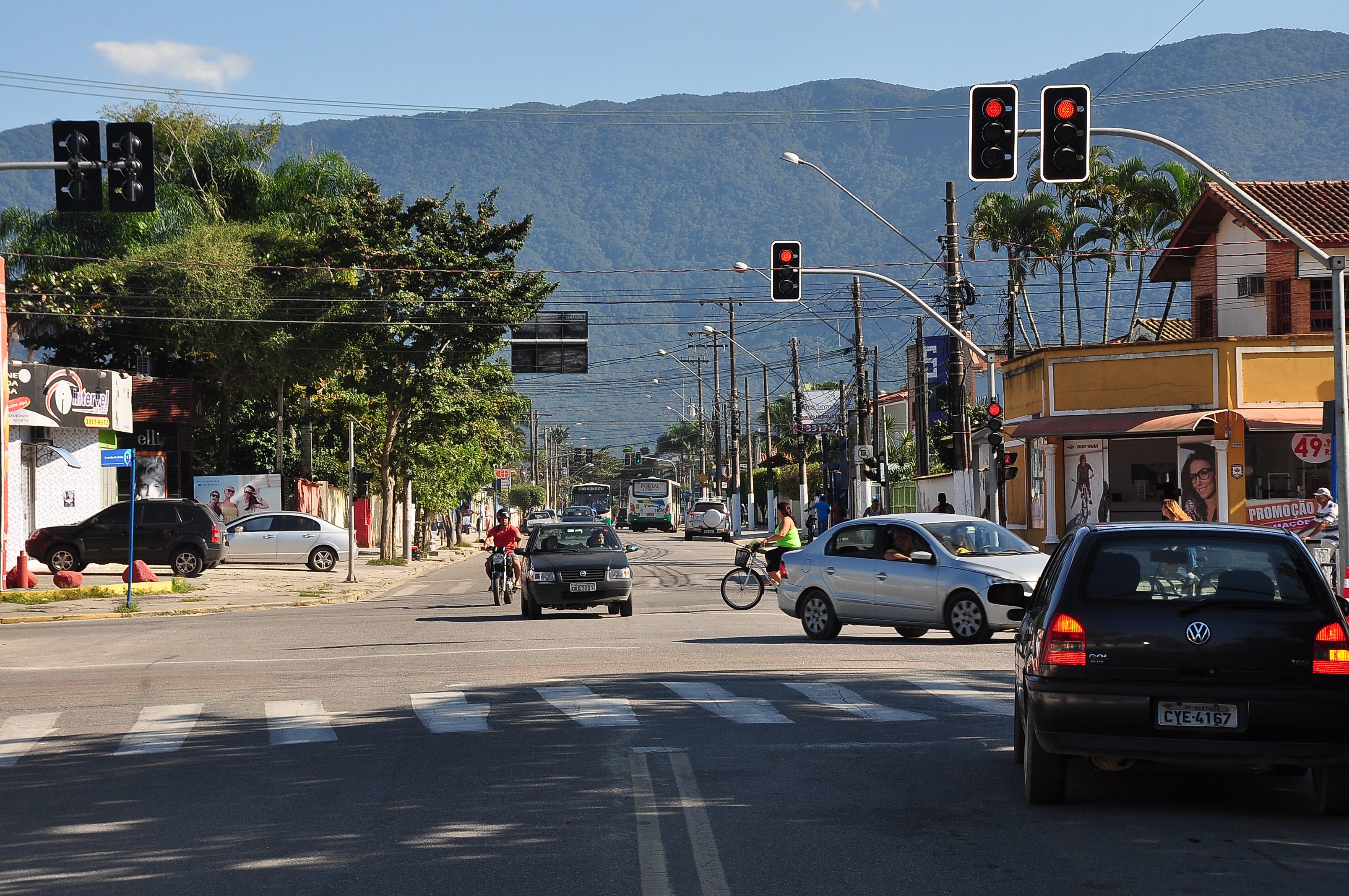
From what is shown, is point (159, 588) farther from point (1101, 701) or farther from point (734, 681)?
point (1101, 701)

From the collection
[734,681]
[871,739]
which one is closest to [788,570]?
[734,681]

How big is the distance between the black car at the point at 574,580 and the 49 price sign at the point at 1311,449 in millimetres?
11800

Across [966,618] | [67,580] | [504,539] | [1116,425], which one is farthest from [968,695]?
[1116,425]

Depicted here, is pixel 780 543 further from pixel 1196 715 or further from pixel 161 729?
pixel 1196 715

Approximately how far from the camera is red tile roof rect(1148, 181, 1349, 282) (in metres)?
38.1

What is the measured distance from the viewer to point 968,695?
1298 centimetres

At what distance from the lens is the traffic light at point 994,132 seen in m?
17.3

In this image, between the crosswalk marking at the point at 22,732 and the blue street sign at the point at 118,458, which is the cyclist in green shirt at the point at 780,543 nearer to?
the blue street sign at the point at 118,458

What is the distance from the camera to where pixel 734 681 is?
46.6 ft

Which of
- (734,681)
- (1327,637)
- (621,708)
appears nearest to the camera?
(1327,637)

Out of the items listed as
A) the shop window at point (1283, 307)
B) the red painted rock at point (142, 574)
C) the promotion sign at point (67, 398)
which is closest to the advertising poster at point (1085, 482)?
the shop window at point (1283, 307)

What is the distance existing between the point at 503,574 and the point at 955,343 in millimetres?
10473

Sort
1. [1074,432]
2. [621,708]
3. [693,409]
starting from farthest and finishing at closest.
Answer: [693,409] < [1074,432] < [621,708]

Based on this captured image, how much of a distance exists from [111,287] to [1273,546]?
46829 mm
